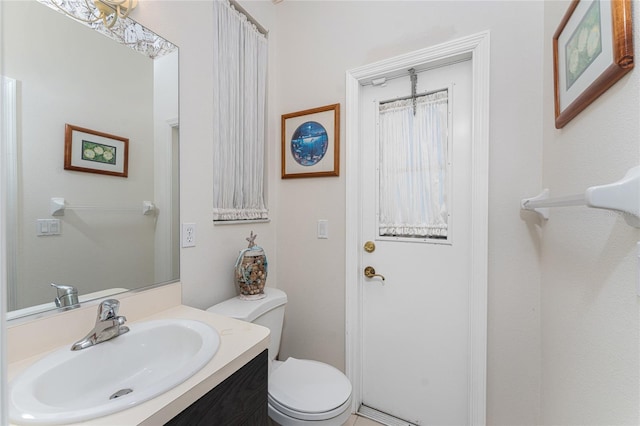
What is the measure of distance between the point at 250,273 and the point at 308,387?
23.7 inches

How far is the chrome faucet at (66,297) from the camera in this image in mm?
876

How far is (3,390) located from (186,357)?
28.6 inches

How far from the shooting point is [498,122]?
→ 4.11 feet

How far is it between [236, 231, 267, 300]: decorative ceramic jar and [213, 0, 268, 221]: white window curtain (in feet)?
0.81

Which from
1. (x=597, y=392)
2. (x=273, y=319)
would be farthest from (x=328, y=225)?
(x=597, y=392)

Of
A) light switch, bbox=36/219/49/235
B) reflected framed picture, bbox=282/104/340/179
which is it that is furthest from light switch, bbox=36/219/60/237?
reflected framed picture, bbox=282/104/340/179

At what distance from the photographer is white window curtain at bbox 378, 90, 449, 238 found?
4.72ft

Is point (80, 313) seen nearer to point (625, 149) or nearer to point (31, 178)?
point (31, 178)

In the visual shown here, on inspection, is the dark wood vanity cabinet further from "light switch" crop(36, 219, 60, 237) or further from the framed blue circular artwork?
the framed blue circular artwork

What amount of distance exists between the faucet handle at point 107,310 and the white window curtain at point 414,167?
1275 mm

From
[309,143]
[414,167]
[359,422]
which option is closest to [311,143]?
[309,143]

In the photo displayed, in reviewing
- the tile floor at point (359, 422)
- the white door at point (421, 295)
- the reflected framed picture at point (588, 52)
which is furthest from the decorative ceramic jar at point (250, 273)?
the reflected framed picture at point (588, 52)

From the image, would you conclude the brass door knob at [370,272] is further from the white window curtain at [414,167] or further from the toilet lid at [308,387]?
the toilet lid at [308,387]

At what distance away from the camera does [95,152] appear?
993mm
